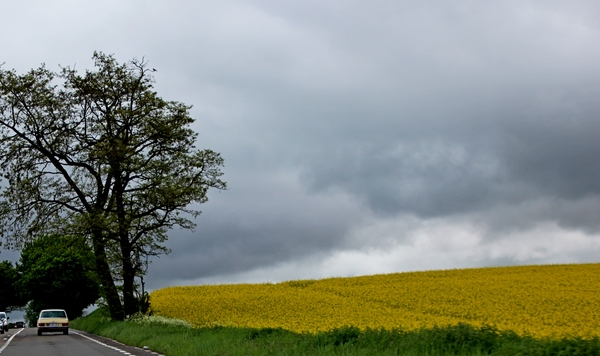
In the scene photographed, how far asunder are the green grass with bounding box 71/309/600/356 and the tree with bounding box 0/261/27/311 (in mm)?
96755

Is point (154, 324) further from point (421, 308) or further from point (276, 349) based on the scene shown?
point (276, 349)

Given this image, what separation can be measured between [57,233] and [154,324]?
10842 millimetres

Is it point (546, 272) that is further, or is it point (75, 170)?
point (546, 272)

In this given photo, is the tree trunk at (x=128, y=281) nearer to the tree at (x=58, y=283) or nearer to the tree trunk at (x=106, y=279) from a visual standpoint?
the tree trunk at (x=106, y=279)

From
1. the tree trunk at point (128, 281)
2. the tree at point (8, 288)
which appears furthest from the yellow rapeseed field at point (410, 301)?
the tree at point (8, 288)

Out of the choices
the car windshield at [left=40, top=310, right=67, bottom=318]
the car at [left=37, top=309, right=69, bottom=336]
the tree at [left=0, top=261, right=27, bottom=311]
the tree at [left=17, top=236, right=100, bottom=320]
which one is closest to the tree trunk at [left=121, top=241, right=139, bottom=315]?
the car at [left=37, top=309, right=69, bottom=336]

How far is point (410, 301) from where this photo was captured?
37656mm

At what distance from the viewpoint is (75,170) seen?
4362 centimetres

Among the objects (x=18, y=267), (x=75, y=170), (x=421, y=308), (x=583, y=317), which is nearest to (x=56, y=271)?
(x=18, y=267)

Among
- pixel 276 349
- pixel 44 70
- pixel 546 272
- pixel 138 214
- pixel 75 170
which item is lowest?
pixel 276 349

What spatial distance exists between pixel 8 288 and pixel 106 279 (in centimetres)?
8170

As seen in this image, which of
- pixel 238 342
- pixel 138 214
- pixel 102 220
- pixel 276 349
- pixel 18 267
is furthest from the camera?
pixel 18 267

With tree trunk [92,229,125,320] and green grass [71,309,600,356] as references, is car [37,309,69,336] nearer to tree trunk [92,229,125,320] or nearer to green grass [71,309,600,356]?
tree trunk [92,229,125,320]

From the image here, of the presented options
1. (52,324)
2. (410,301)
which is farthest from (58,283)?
(410,301)
